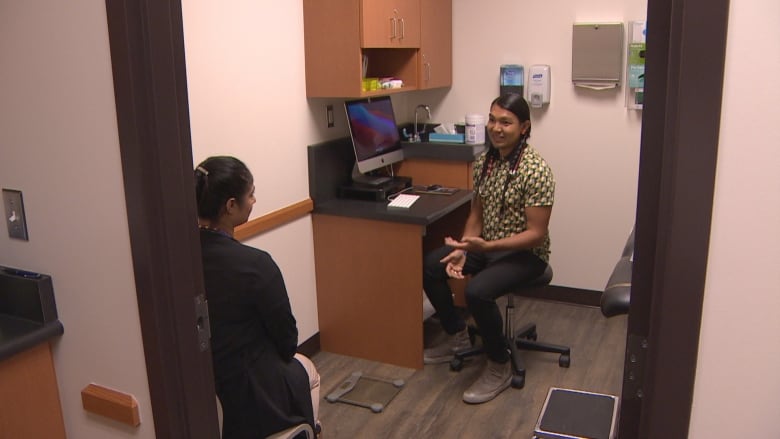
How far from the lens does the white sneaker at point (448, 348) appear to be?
130 inches

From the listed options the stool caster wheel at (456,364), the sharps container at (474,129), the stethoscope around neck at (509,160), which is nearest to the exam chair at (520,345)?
the stool caster wheel at (456,364)

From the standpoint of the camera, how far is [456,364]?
3229mm

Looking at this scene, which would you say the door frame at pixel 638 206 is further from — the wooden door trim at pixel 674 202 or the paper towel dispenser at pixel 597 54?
the paper towel dispenser at pixel 597 54

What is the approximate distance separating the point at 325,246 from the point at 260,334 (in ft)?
4.44

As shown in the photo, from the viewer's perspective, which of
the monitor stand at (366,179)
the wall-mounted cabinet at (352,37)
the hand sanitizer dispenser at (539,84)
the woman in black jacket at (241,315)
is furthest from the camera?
the hand sanitizer dispenser at (539,84)

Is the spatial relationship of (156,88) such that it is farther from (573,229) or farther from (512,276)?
(573,229)

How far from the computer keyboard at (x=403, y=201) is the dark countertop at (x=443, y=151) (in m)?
0.45

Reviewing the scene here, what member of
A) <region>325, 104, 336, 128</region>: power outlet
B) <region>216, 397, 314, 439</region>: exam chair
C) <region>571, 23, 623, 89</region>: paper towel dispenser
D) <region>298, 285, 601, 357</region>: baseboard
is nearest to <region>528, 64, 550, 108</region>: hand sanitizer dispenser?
<region>571, 23, 623, 89</region>: paper towel dispenser

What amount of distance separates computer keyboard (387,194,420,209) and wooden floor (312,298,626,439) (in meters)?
0.78

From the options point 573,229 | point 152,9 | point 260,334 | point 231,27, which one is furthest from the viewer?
point 573,229

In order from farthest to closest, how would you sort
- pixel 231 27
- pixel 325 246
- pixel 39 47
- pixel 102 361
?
pixel 325 246
pixel 231 27
pixel 102 361
pixel 39 47

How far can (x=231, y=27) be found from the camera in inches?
104

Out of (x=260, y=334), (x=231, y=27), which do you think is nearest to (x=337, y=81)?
(x=231, y=27)

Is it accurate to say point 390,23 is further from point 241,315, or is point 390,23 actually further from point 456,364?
point 241,315
